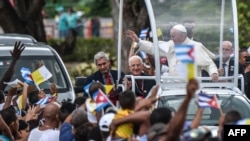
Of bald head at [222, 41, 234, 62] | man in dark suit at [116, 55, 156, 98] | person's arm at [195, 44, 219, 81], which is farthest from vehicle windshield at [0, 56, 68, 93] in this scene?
bald head at [222, 41, 234, 62]

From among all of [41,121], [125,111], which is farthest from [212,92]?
[125,111]

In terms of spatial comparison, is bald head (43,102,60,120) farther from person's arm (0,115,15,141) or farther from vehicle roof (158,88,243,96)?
vehicle roof (158,88,243,96)

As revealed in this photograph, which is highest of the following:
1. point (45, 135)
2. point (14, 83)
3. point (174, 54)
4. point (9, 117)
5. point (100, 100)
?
point (174, 54)

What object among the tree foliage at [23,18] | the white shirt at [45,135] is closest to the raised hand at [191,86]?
the white shirt at [45,135]

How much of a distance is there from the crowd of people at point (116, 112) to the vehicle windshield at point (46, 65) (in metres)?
0.91

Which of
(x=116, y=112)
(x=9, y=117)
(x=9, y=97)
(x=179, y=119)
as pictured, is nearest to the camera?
(x=179, y=119)

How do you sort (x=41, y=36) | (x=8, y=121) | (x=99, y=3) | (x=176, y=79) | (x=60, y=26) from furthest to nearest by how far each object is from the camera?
(x=60, y=26) < (x=99, y=3) < (x=41, y=36) < (x=176, y=79) < (x=8, y=121)

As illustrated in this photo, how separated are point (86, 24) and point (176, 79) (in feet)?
91.4

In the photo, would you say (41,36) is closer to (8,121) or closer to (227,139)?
(8,121)

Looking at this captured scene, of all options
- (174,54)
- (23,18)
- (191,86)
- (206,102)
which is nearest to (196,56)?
(174,54)

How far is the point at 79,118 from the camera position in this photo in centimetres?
1088

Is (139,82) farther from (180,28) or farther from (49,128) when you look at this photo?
(49,128)

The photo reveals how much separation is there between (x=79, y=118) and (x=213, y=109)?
2.27 metres

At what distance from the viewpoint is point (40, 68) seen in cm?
1420
